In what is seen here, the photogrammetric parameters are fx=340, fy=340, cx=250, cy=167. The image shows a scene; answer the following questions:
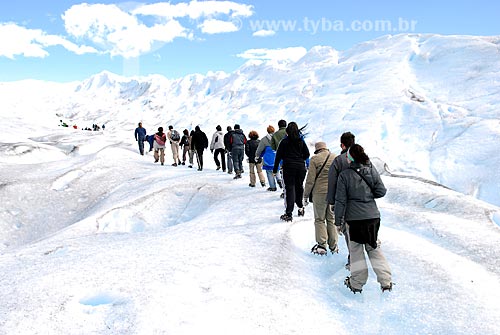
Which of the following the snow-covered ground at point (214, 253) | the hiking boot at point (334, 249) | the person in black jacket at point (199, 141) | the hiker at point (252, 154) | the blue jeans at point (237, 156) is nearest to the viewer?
the snow-covered ground at point (214, 253)

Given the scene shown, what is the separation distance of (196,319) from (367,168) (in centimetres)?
302

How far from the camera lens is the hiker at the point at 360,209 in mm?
4789

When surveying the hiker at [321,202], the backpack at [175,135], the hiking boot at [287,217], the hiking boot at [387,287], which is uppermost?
the backpack at [175,135]

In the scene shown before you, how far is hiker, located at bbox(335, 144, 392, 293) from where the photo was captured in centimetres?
479

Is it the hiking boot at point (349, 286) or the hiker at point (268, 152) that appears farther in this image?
the hiker at point (268, 152)

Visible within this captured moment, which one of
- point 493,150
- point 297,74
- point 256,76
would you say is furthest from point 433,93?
point 256,76

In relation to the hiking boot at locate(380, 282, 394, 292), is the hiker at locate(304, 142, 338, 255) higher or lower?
higher

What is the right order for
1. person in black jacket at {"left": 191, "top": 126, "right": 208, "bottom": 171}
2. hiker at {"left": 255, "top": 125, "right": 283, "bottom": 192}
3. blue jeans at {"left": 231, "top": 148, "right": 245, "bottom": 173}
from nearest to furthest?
hiker at {"left": 255, "top": 125, "right": 283, "bottom": 192}
blue jeans at {"left": 231, "top": 148, "right": 245, "bottom": 173}
person in black jacket at {"left": 191, "top": 126, "right": 208, "bottom": 171}

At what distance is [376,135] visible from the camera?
1161 inches

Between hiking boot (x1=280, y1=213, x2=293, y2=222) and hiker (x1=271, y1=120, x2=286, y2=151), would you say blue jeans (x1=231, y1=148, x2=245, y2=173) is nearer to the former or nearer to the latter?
hiker (x1=271, y1=120, x2=286, y2=151)

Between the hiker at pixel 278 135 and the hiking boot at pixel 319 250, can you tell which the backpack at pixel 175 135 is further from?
the hiking boot at pixel 319 250

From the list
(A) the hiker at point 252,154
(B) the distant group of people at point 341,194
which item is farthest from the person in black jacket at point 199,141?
(B) the distant group of people at point 341,194

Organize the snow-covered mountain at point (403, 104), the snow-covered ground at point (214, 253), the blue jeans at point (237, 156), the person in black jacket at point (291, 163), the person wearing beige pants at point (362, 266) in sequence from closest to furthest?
the snow-covered ground at point (214, 253)
the person wearing beige pants at point (362, 266)
the person in black jacket at point (291, 163)
the blue jeans at point (237, 156)
the snow-covered mountain at point (403, 104)

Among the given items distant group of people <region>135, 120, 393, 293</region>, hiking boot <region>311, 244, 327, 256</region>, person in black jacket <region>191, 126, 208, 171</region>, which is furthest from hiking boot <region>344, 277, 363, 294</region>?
person in black jacket <region>191, 126, 208, 171</region>
